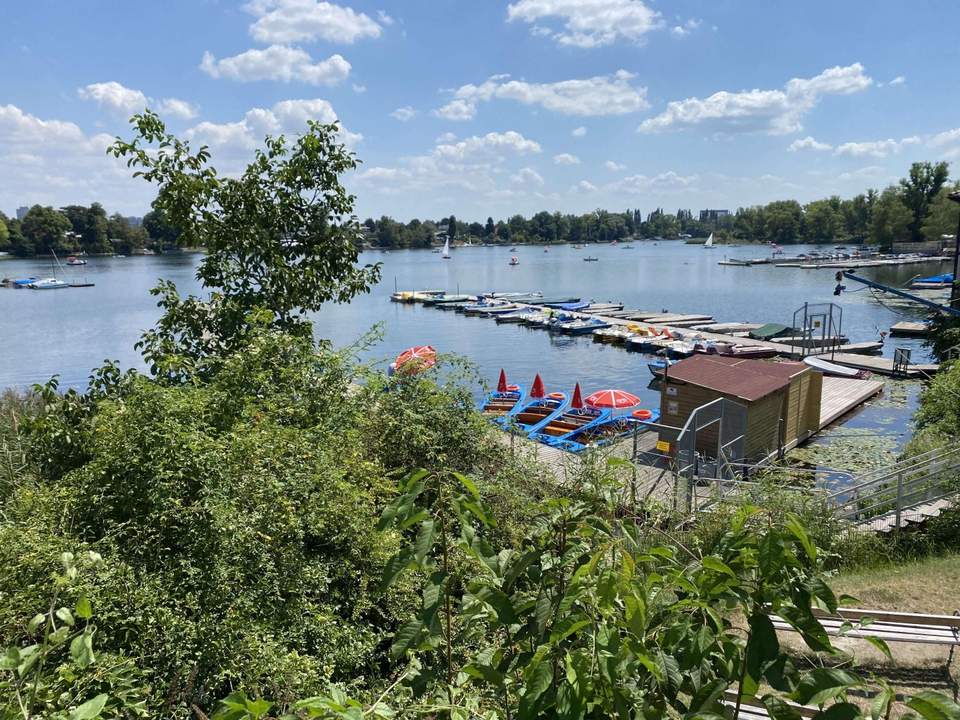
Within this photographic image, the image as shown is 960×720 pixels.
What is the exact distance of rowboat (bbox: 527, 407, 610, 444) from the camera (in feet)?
76.6

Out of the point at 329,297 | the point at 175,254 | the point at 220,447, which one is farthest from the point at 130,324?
the point at 175,254

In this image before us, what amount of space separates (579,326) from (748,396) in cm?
3778

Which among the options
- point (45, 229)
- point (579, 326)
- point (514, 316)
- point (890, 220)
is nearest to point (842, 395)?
point (579, 326)

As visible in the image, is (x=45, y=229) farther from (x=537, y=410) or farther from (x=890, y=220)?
(x=890, y=220)

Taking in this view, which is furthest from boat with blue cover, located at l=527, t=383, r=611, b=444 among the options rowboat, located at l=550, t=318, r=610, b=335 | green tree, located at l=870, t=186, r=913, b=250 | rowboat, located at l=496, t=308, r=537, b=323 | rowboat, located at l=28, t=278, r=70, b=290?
green tree, located at l=870, t=186, r=913, b=250

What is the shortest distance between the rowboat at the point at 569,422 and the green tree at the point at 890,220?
13383 centimetres

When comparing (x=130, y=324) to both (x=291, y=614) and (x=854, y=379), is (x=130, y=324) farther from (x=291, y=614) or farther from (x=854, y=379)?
(x=291, y=614)

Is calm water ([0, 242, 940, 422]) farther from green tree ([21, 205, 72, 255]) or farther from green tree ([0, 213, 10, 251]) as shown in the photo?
green tree ([21, 205, 72, 255])

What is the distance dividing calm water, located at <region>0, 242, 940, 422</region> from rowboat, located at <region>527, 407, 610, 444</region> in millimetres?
6845

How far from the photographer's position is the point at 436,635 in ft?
6.12

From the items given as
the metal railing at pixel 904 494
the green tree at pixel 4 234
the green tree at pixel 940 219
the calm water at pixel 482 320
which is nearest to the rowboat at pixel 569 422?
the calm water at pixel 482 320

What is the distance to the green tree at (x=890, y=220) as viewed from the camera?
129 m

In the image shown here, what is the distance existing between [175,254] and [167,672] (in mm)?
204416

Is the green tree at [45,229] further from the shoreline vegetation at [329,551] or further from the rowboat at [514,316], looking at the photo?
the shoreline vegetation at [329,551]
